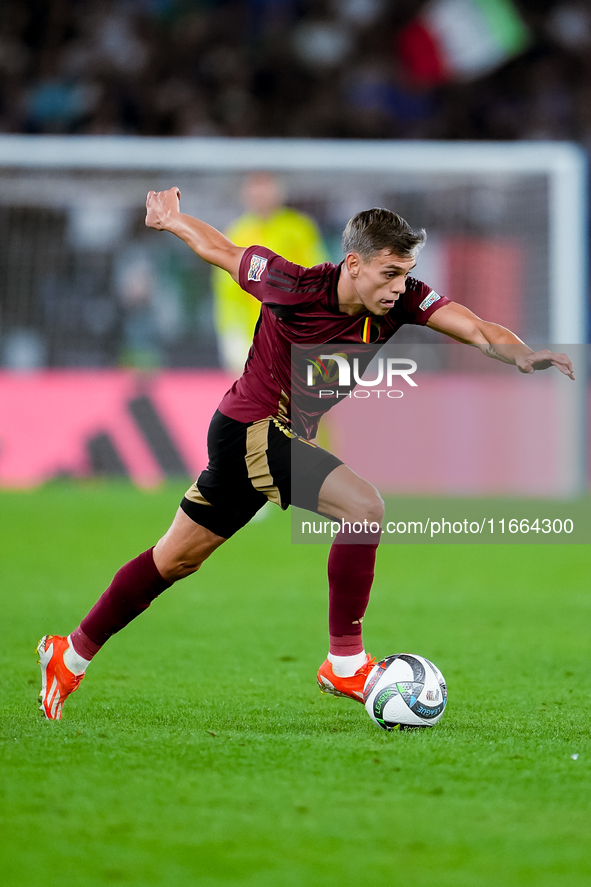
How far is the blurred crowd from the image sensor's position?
15344 mm

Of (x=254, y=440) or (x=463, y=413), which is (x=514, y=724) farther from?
(x=463, y=413)

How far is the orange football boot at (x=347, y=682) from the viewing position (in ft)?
13.1

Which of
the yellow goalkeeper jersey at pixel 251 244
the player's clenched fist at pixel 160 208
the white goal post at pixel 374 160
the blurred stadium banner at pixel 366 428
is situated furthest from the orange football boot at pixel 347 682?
the white goal post at pixel 374 160

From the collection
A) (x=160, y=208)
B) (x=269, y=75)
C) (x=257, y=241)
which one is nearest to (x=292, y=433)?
(x=160, y=208)

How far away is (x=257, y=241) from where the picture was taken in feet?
31.1

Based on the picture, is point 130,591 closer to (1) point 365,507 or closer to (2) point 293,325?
(1) point 365,507

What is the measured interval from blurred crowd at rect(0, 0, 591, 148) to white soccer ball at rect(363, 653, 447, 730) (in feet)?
41.0

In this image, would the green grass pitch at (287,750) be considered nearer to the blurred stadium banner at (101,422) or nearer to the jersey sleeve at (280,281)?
the jersey sleeve at (280,281)

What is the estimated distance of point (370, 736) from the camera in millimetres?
3643

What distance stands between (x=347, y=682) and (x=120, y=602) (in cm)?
86

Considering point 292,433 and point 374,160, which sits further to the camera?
point 374,160

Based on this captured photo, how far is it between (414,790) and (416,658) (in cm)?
97

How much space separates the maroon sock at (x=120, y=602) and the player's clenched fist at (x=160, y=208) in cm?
119

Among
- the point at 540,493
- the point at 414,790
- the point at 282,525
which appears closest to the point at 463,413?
the point at 540,493
